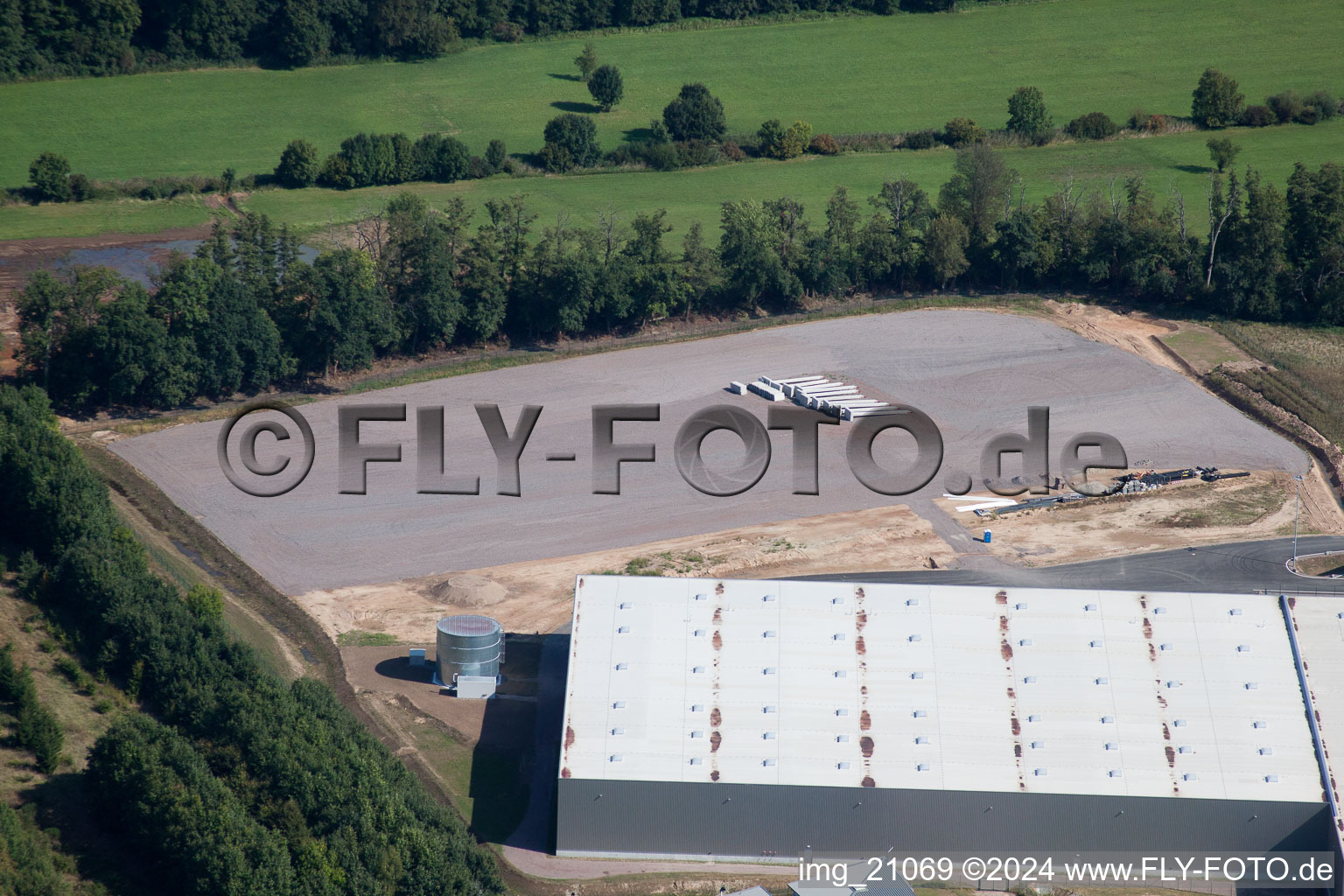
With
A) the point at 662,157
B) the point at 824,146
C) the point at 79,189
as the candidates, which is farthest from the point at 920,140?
the point at 79,189

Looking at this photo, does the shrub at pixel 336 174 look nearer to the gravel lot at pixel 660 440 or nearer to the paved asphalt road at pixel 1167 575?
the gravel lot at pixel 660 440

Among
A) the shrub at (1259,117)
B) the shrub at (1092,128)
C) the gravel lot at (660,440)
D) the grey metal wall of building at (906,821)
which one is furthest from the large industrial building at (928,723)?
the shrub at (1259,117)

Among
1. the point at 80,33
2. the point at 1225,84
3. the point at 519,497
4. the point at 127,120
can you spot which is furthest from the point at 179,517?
the point at 1225,84

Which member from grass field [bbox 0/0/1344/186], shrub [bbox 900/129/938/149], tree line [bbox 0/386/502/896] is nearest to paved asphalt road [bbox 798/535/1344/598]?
tree line [bbox 0/386/502/896]

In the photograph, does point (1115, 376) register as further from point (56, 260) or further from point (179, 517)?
point (56, 260)

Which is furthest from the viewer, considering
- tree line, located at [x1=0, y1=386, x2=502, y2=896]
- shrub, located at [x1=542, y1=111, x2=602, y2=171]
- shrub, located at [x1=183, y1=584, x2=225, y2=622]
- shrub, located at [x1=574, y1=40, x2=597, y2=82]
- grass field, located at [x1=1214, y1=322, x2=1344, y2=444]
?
shrub, located at [x1=574, y1=40, x2=597, y2=82]

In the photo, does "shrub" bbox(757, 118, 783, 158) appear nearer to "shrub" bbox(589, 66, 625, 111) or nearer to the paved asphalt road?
"shrub" bbox(589, 66, 625, 111)
